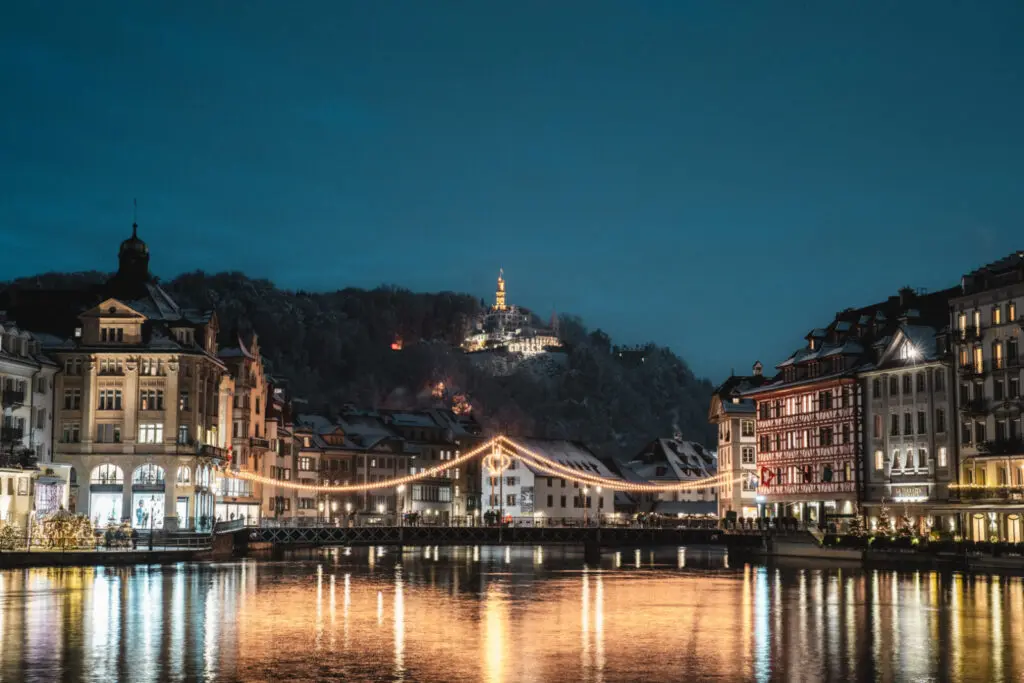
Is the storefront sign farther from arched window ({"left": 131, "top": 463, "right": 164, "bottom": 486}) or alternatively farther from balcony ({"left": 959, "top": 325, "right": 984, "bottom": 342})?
arched window ({"left": 131, "top": 463, "right": 164, "bottom": 486})

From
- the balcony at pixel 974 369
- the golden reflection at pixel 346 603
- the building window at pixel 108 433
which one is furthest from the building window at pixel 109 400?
the balcony at pixel 974 369

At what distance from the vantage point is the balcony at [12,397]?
9338cm

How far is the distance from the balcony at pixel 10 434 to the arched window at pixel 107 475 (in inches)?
319

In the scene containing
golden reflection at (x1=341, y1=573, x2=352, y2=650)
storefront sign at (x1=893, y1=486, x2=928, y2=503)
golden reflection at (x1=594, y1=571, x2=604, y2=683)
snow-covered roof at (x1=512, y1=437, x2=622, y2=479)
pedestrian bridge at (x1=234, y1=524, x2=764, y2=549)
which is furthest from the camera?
snow-covered roof at (x1=512, y1=437, x2=622, y2=479)

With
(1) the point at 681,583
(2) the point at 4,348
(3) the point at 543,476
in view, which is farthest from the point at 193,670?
(3) the point at 543,476

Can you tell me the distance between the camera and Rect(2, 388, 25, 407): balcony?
9338 cm

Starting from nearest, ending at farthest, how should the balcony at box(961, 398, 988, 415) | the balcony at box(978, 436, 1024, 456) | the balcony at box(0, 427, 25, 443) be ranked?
the balcony at box(978, 436, 1024, 456), the balcony at box(961, 398, 988, 415), the balcony at box(0, 427, 25, 443)

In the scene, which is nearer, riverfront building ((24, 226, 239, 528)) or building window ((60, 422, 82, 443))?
riverfront building ((24, 226, 239, 528))

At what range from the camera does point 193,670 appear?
28969 mm

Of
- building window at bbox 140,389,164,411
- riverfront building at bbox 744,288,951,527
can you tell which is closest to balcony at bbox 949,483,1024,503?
riverfront building at bbox 744,288,951,527

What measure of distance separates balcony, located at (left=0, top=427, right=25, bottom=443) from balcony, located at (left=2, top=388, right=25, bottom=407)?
1700 mm

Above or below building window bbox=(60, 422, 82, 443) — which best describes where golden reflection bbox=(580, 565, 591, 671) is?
below

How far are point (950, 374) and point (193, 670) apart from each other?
7718 centimetres

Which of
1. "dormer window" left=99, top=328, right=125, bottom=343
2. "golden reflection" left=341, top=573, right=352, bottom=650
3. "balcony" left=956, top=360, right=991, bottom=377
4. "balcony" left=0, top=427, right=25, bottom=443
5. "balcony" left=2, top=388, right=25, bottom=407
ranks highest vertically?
"dormer window" left=99, top=328, right=125, bottom=343
